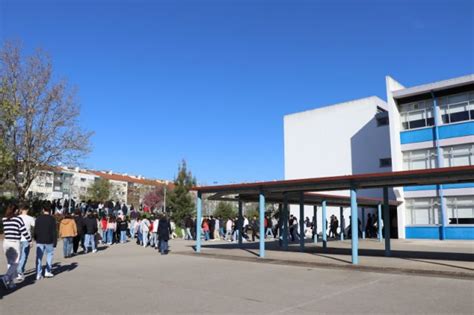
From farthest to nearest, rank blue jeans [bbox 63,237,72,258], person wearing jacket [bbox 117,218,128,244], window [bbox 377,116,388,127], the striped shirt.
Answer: window [bbox 377,116,388,127] → person wearing jacket [bbox 117,218,128,244] → blue jeans [bbox 63,237,72,258] → the striped shirt

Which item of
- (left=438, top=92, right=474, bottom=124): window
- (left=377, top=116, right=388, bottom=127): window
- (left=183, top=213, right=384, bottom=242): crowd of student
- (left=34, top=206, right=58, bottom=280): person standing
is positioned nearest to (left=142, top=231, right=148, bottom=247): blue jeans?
(left=183, top=213, right=384, bottom=242): crowd of student

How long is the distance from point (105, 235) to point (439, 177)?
53.8 ft

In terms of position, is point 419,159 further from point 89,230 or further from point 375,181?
point 89,230

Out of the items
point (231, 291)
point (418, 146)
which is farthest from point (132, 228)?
point (418, 146)

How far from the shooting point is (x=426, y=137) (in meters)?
30.5

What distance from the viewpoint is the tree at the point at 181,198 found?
164ft

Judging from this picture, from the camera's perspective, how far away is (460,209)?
28.4 m

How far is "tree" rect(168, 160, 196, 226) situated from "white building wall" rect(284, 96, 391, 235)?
47.0 feet

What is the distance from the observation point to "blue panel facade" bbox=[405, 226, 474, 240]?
1093 inches

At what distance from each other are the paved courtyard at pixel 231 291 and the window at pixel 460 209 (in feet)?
64.4

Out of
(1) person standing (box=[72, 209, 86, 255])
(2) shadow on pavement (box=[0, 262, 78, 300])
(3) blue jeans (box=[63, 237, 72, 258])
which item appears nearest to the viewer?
(2) shadow on pavement (box=[0, 262, 78, 300])

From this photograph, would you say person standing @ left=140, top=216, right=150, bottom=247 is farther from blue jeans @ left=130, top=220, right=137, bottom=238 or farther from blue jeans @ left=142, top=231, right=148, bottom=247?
blue jeans @ left=130, top=220, right=137, bottom=238

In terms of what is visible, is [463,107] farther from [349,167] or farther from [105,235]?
[105,235]

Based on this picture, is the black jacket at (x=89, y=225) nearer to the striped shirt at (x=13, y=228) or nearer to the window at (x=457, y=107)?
the striped shirt at (x=13, y=228)
